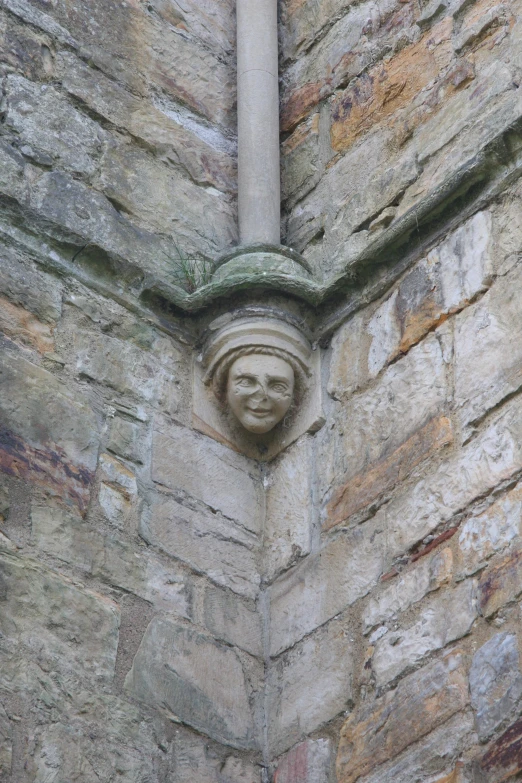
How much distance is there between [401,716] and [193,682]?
60cm

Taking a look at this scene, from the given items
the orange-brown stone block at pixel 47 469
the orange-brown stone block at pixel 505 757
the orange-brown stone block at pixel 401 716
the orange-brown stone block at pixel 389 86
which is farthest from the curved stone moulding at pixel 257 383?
the orange-brown stone block at pixel 505 757

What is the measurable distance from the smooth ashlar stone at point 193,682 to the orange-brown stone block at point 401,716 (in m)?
0.33

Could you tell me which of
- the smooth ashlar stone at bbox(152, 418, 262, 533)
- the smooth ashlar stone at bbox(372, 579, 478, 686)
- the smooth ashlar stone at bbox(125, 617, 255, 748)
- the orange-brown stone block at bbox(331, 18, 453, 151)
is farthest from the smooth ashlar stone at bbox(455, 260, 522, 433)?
the orange-brown stone block at bbox(331, 18, 453, 151)

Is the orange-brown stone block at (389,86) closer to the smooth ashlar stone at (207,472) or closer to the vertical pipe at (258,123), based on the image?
the vertical pipe at (258,123)

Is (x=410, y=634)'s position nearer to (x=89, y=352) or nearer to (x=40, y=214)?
(x=89, y=352)

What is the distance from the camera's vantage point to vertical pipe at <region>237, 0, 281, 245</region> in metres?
4.97

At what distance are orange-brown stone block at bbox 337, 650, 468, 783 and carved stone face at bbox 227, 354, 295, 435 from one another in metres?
1.01

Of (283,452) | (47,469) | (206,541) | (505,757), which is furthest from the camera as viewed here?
(283,452)

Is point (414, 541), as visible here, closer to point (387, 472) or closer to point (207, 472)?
point (387, 472)

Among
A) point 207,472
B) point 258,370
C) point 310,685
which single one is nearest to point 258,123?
point 258,370

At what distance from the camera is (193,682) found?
398 centimetres

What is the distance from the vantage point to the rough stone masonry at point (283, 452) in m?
3.71

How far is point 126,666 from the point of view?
389 centimetres

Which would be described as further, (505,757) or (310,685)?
(310,685)
